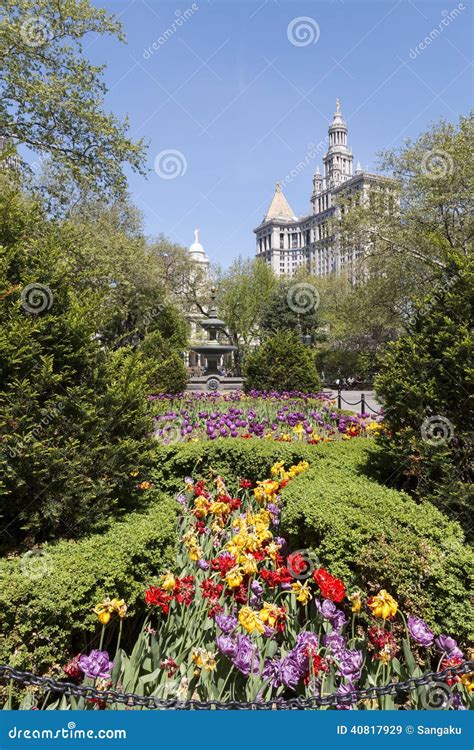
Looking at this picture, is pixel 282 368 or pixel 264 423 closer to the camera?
pixel 264 423

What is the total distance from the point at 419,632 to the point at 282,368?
1038 cm

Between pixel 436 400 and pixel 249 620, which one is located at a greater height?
pixel 436 400

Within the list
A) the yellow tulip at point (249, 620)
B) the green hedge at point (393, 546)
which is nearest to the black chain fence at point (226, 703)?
the yellow tulip at point (249, 620)

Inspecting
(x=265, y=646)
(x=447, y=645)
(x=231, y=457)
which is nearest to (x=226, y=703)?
(x=265, y=646)

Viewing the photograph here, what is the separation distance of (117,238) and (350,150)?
358 feet

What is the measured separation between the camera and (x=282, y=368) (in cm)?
1263

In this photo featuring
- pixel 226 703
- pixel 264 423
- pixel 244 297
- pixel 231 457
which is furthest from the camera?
pixel 244 297

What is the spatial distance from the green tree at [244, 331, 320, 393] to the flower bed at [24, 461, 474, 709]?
31.3 ft

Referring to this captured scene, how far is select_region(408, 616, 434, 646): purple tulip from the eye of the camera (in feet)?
7.74

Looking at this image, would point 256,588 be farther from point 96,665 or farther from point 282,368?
point 282,368

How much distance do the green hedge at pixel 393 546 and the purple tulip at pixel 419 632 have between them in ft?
0.89

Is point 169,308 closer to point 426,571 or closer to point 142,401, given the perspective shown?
point 142,401

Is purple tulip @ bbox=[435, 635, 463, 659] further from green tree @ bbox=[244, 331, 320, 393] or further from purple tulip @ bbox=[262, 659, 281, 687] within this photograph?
green tree @ bbox=[244, 331, 320, 393]

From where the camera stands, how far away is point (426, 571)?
2.72m
